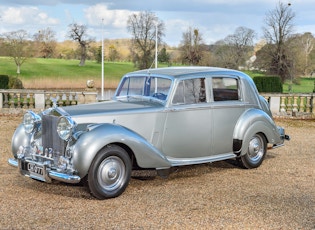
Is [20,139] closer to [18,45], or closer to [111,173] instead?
[111,173]

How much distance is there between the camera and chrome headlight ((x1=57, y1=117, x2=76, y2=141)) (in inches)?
→ 214

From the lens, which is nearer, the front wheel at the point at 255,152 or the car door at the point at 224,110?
the car door at the point at 224,110

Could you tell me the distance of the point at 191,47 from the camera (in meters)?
39.8

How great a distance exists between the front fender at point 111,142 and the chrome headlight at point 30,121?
1.07 metres

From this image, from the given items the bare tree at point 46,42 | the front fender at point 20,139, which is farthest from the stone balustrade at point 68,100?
the bare tree at point 46,42

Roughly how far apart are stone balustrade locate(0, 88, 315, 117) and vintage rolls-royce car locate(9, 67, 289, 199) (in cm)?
941

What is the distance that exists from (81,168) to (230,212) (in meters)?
1.95

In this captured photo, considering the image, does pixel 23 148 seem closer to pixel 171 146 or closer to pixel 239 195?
pixel 171 146

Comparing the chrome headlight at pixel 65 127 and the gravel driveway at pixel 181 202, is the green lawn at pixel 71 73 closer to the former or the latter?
the gravel driveway at pixel 181 202

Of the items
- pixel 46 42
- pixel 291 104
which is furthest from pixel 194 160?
pixel 46 42

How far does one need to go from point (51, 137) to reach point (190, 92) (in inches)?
90.1

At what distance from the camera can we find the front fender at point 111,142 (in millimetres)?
5324

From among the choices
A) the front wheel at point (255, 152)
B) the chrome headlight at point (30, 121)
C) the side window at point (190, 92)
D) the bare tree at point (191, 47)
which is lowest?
the front wheel at point (255, 152)

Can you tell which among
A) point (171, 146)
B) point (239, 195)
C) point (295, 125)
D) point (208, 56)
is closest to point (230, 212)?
point (239, 195)
